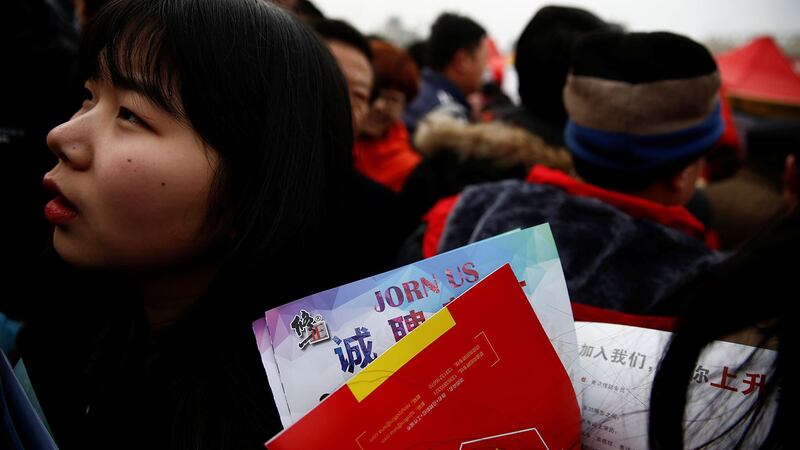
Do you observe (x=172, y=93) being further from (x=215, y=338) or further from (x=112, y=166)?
(x=215, y=338)

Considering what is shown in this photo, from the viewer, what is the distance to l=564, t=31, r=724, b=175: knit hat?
128cm

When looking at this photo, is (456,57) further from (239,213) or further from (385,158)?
(239,213)

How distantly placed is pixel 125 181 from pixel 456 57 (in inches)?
144

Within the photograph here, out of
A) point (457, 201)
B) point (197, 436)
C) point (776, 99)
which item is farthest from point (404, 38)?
point (197, 436)

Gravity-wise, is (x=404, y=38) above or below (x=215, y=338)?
below

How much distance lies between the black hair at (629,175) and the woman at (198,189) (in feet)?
2.54

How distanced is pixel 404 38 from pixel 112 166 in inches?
426

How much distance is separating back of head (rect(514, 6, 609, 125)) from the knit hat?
0.62 m

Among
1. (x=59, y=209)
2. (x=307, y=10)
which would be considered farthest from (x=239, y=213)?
(x=307, y=10)

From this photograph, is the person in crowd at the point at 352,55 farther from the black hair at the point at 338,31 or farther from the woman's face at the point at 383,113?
the woman's face at the point at 383,113

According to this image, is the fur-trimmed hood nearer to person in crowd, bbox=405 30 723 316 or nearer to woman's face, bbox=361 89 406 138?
person in crowd, bbox=405 30 723 316

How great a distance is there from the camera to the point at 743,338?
655 mm

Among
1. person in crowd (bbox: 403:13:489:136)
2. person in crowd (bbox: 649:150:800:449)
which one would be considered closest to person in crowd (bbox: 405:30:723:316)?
person in crowd (bbox: 649:150:800:449)

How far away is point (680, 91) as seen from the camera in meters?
1.27
